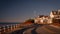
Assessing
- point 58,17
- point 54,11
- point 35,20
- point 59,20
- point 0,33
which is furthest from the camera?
point 35,20

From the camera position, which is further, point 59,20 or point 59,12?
point 59,12

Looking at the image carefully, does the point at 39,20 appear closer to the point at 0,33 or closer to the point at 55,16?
the point at 55,16

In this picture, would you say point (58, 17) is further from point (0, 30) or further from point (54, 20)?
point (0, 30)

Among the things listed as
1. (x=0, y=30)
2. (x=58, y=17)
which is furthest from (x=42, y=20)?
(x=0, y=30)

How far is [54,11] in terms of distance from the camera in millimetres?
144250

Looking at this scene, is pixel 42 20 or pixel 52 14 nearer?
pixel 52 14

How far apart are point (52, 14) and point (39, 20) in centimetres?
1900

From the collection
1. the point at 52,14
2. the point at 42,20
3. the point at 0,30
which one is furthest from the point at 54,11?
the point at 0,30

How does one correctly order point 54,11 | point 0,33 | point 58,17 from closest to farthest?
point 0,33, point 58,17, point 54,11

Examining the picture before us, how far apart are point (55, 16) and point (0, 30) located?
114m

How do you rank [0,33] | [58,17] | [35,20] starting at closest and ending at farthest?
[0,33] → [58,17] → [35,20]

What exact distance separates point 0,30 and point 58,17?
11057 centimetres

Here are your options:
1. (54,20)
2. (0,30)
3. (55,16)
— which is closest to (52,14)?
(55,16)

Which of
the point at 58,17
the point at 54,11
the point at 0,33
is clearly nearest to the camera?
the point at 0,33
